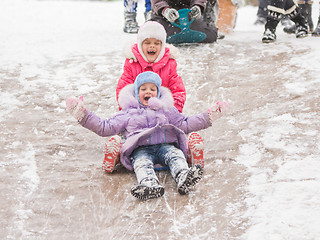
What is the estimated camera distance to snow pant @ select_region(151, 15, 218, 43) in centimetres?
577

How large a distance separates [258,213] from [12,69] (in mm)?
3888

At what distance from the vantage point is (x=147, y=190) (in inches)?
97.3

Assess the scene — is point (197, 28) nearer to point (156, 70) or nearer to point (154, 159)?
point (156, 70)

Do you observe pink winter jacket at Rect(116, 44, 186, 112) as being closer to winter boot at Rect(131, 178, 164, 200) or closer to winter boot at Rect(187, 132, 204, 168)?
winter boot at Rect(187, 132, 204, 168)

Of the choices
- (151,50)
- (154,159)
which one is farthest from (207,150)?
(151,50)

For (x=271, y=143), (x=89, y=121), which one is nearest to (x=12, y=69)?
(x=89, y=121)

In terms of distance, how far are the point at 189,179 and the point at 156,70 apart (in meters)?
1.38

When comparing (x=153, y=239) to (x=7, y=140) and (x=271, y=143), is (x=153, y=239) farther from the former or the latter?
(x=7, y=140)

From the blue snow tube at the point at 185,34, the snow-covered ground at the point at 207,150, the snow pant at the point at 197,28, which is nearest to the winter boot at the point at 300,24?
the snow-covered ground at the point at 207,150

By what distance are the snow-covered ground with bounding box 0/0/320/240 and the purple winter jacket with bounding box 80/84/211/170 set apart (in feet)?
0.78

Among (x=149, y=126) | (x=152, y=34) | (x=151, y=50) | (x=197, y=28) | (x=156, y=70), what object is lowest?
(x=197, y=28)

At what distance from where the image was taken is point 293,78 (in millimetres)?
4359

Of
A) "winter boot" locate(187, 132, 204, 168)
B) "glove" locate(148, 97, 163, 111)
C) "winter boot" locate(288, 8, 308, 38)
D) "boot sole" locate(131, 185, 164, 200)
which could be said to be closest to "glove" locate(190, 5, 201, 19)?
"winter boot" locate(288, 8, 308, 38)

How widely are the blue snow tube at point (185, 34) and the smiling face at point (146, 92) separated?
2.78 metres
